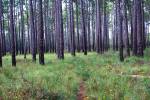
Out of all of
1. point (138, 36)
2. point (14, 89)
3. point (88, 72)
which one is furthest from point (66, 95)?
point (138, 36)

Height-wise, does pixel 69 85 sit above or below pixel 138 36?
below

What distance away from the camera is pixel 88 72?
14820 mm

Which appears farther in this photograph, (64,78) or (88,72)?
(88,72)

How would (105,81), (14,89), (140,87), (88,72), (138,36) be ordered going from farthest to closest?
1. (138,36)
2. (88,72)
3. (105,81)
4. (140,87)
5. (14,89)

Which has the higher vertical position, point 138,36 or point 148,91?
point 138,36

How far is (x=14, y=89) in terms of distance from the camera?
9711 millimetres

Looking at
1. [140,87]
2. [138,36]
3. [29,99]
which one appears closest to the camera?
[29,99]

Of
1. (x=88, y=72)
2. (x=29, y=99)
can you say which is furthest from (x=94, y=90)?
(x=88, y=72)

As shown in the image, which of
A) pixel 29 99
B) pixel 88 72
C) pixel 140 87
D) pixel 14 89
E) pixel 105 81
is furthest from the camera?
pixel 88 72

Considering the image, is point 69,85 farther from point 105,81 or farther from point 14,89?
point 14,89

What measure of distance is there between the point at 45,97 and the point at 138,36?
15018 mm

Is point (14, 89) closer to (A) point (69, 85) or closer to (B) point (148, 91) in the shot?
(A) point (69, 85)

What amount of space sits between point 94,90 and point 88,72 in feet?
13.4

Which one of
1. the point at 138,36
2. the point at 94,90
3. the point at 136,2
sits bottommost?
the point at 94,90
